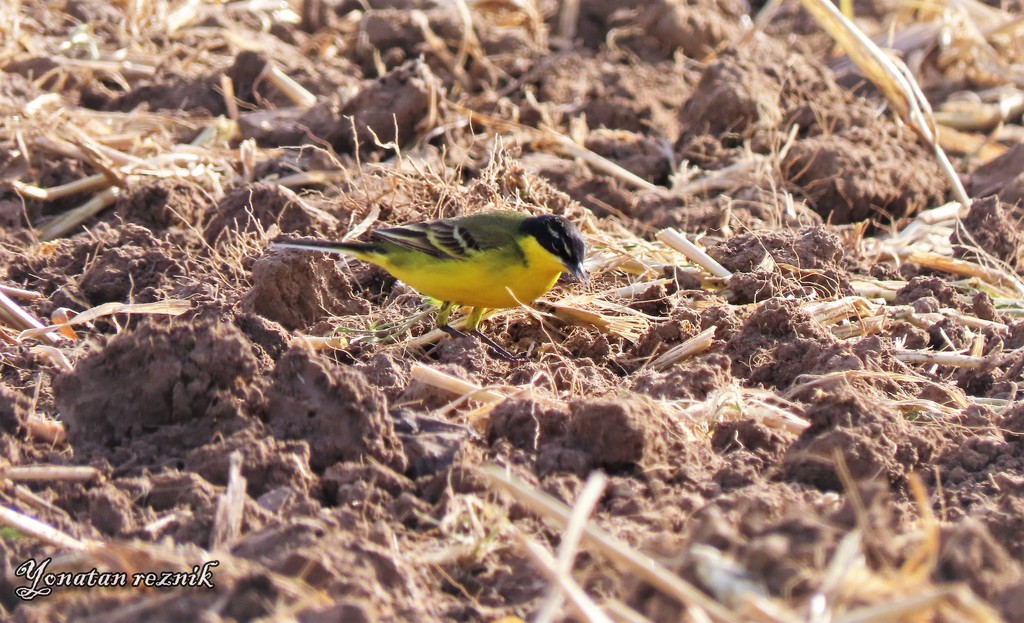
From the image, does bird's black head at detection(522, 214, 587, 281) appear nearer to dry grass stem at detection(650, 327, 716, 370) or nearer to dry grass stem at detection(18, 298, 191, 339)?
dry grass stem at detection(650, 327, 716, 370)

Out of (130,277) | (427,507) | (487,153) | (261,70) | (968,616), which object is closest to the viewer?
(968,616)

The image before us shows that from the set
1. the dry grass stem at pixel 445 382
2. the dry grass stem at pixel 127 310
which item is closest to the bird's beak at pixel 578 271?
the dry grass stem at pixel 445 382

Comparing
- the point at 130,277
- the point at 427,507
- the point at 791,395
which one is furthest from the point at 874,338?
the point at 130,277

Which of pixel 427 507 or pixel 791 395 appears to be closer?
pixel 427 507

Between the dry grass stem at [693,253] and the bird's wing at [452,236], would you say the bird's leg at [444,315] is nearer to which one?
the bird's wing at [452,236]

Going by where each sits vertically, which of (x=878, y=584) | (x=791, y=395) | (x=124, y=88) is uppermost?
(x=878, y=584)

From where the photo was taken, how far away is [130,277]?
22.7 ft

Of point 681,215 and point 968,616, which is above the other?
point 968,616

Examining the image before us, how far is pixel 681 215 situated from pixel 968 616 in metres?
5.34

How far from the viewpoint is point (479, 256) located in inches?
245

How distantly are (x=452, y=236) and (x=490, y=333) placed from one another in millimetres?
636

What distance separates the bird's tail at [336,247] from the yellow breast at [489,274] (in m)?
0.13

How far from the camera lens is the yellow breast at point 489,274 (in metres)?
6.22

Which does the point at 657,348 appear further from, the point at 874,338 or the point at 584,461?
the point at 584,461
